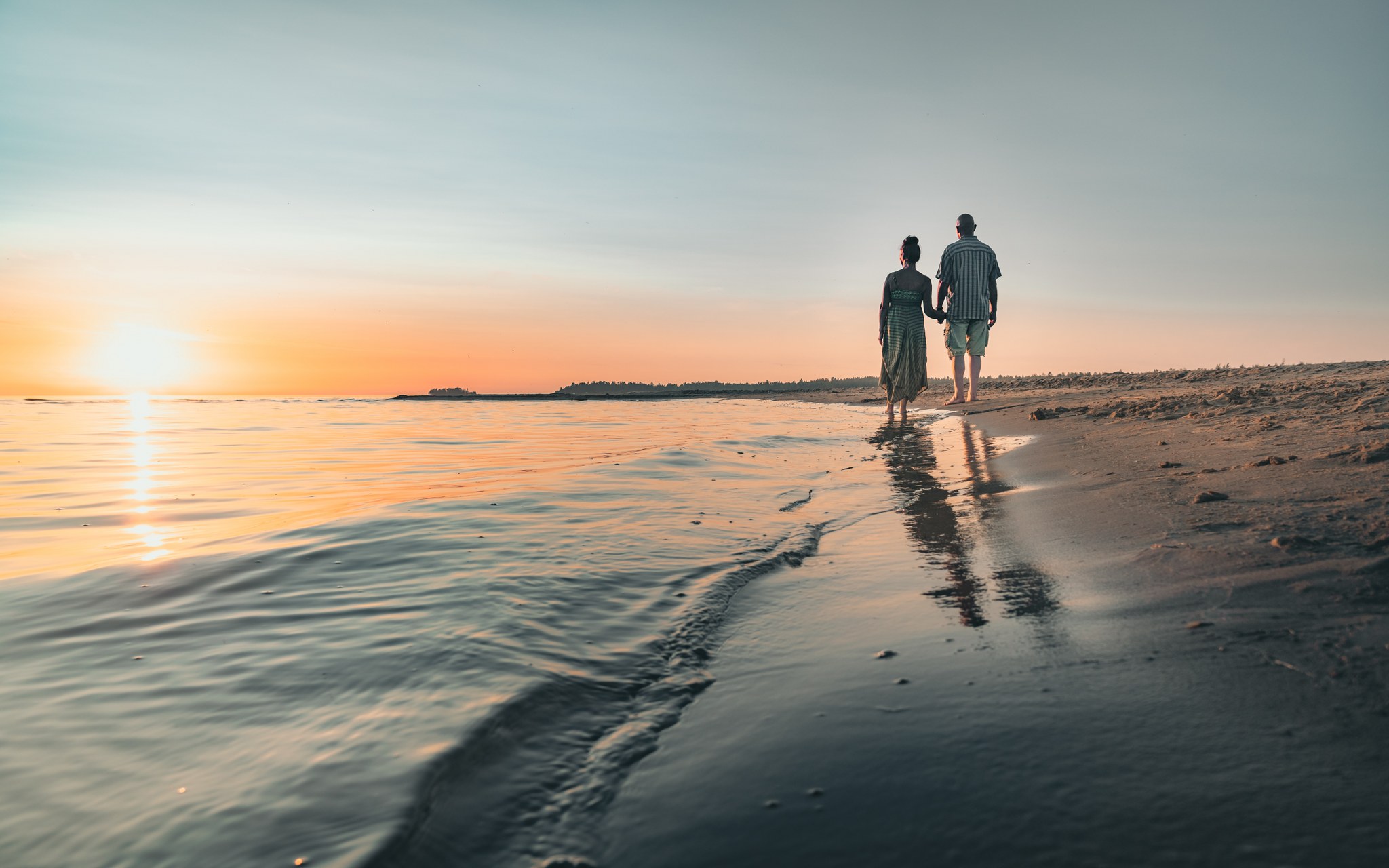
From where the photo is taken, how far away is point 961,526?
3.85 metres

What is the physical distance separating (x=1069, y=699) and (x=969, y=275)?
35.2ft

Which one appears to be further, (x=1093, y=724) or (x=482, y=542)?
(x=482, y=542)

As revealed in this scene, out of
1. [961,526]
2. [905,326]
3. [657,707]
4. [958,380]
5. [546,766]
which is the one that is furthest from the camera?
[958,380]

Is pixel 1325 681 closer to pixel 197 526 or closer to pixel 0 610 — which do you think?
pixel 0 610

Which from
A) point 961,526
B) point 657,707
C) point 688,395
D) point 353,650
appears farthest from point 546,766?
point 688,395

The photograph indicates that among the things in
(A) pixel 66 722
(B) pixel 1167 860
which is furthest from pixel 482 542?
(B) pixel 1167 860

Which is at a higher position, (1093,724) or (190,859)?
(1093,724)

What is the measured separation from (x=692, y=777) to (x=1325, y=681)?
1.42 m

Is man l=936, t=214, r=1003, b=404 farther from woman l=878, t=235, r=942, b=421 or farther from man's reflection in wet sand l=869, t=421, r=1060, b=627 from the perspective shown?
man's reflection in wet sand l=869, t=421, r=1060, b=627

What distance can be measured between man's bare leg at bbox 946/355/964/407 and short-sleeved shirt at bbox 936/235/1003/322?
1157 mm

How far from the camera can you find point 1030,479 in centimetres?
495

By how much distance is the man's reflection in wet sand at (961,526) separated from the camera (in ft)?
8.16

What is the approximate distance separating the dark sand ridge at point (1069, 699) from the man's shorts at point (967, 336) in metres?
8.38

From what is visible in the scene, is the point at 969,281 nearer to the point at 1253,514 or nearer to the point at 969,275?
the point at 969,275
